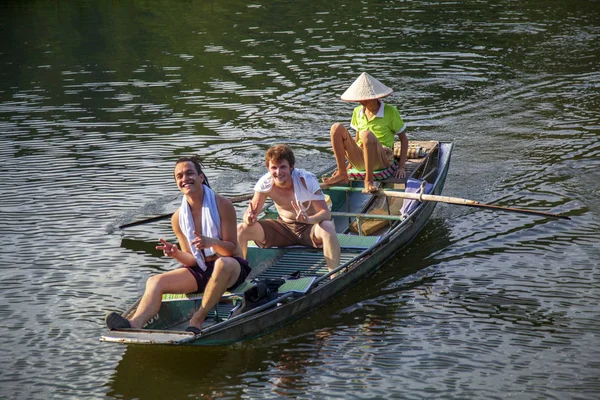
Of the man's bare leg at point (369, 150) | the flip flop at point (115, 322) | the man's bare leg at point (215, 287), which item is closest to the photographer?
A: the flip flop at point (115, 322)

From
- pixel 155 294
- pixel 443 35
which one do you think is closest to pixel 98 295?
pixel 155 294

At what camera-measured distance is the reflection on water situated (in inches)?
267

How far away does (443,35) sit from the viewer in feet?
62.1

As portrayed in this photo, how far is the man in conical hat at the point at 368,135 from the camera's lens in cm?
930

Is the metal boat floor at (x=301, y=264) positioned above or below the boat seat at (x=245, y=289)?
below

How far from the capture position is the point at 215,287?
6.68 m

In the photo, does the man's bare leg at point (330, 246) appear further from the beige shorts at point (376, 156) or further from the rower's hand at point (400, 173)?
the rower's hand at point (400, 173)

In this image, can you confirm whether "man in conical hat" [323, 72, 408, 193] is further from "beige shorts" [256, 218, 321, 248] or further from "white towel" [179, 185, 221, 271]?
"white towel" [179, 185, 221, 271]

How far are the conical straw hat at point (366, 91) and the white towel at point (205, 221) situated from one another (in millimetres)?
3238

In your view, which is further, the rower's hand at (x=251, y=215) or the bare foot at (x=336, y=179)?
the bare foot at (x=336, y=179)

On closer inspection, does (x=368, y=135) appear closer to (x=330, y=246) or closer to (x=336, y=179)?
(x=336, y=179)

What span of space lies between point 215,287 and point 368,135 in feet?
10.6

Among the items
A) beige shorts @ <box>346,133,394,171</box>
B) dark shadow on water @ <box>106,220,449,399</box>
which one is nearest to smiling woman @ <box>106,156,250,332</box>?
dark shadow on water @ <box>106,220,449,399</box>

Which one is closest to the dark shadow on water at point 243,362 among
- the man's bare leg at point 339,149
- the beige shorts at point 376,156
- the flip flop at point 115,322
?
the flip flop at point 115,322
